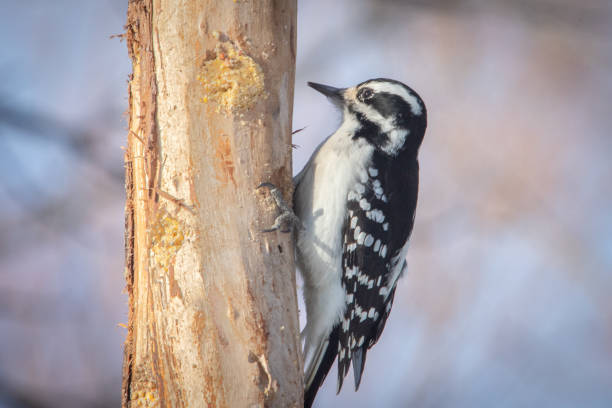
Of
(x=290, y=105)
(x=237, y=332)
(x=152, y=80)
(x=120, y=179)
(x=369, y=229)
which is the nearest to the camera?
(x=237, y=332)

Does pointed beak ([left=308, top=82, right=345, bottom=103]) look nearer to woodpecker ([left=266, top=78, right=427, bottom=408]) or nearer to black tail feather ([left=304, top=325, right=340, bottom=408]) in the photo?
woodpecker ([left=266, top=78, right=427, bottom=408])

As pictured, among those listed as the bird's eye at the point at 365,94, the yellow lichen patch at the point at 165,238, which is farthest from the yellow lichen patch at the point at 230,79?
the bird's eye at the point at 365,94

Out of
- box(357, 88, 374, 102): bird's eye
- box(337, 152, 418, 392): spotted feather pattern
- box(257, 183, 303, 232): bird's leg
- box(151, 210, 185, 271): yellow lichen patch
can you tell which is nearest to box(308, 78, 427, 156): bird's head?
Answer: box(357, 88, 374, 102): bird's eye

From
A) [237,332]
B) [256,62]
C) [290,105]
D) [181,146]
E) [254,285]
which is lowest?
[237,332]

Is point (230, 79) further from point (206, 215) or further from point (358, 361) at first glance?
point (358, 361)

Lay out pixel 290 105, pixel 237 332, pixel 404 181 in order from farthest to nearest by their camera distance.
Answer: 1. pixel 404 181
2. pixel 290 105
3. pixel 237 332

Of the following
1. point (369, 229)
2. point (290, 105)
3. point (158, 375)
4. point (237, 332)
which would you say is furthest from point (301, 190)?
point (158, 375)

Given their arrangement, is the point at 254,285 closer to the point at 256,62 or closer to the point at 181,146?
the point at 181,146
